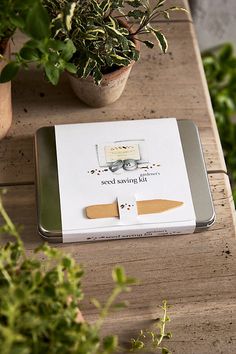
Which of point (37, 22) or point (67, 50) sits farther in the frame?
point (67, 50)

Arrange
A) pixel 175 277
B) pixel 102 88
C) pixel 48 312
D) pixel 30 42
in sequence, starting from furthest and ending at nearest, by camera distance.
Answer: pixel 102 88 → pixel 175 277 → pixel 30 42 → pixel 48 312

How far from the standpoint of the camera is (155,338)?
A: 1.06 m

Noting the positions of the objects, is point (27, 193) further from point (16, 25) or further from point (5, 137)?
point (16, 25)

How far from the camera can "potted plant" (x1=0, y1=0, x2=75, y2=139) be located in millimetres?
895

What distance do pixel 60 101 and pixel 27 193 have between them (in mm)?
207

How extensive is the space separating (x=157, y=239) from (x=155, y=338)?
0.56 ft

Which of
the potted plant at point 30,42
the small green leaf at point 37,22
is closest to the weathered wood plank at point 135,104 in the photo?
the potted plant at point 30,42

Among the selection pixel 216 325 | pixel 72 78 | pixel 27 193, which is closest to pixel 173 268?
pixel 216 325

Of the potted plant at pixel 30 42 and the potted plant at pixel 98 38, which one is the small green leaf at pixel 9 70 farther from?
the potted plant at pixel 98 38

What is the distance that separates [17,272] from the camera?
2.93 ft

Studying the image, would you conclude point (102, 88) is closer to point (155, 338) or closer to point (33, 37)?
point (33, 37)

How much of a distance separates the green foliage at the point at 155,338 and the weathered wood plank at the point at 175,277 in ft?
0.04

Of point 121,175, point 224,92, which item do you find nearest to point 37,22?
point 121,175

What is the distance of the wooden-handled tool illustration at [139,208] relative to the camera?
→ 1123mm
